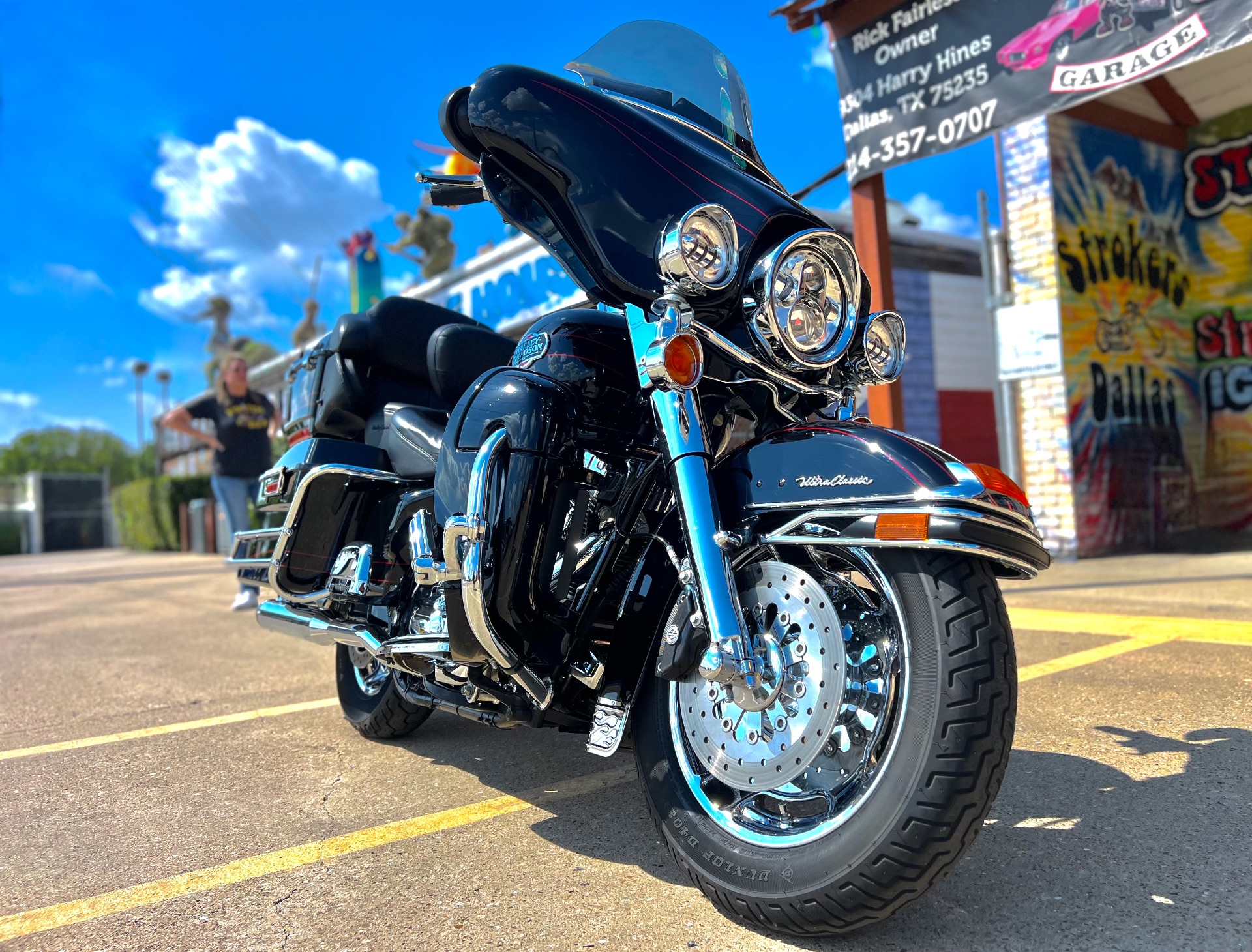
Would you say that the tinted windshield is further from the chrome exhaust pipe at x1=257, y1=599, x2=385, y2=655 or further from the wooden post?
the wooden post

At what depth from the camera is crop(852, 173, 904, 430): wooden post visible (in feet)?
21.3

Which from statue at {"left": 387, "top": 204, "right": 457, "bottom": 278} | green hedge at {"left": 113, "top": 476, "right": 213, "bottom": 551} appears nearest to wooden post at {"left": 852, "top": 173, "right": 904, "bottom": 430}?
statue at {"left": 387, "top": 204, "right": 457, "bottom": 278}

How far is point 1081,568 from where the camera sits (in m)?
7.41

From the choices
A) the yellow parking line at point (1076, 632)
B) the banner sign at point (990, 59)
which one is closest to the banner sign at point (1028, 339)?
the banner sign at point (990, 59)

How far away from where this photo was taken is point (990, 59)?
→ 20.1ft

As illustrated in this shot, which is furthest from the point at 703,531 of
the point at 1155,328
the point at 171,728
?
the point at 1155,328

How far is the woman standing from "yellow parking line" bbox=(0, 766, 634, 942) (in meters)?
5.56

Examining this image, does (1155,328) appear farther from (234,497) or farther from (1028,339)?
(234,497)

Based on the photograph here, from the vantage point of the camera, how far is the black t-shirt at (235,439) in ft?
25.1

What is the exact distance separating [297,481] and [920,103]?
5.34 meters

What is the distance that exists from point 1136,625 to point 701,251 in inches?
153

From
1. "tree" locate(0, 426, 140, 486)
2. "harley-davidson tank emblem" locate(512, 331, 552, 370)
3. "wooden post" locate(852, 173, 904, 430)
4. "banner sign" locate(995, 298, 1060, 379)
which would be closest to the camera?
"harley-davidson tank emblem" locate(512, 331, 552, 370)

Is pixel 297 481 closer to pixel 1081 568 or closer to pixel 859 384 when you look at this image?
pixel 859 384

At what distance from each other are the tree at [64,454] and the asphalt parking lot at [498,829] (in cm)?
9067
